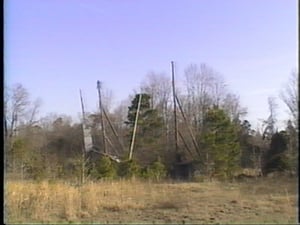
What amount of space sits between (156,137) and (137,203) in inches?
18.7

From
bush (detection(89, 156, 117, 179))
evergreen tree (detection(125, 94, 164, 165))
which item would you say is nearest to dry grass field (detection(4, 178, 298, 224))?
bush (detection(89, 156, 117, 179))

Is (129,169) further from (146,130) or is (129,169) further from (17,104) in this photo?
(17,104)

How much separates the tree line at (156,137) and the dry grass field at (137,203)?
0.08 metres

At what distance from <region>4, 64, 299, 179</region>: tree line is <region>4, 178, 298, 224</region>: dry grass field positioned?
0.08 metres

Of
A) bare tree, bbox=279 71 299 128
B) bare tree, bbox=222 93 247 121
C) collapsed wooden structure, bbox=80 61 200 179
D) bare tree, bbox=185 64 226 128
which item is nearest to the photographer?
bare tree, bbox=279 71 299 128

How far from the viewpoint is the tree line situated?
1.92 meters

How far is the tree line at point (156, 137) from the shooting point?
192 centimetres

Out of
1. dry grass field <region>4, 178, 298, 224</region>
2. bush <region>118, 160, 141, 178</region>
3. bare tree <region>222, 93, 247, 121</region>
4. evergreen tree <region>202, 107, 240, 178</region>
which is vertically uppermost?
bare tree <region>222, 93, 247, 121</region>

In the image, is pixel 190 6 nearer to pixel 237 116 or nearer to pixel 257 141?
pixel 237 116

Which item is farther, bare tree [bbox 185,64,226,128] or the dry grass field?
the dry grass field

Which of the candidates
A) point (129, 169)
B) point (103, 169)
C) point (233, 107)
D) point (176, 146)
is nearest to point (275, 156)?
point (233, 107)

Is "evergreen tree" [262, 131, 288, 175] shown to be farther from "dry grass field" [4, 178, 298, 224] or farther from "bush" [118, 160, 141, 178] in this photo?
"bush" [118, 160, 141, 178]

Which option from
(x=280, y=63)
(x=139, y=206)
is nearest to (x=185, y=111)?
(x=280, y=63)

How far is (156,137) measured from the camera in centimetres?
232
